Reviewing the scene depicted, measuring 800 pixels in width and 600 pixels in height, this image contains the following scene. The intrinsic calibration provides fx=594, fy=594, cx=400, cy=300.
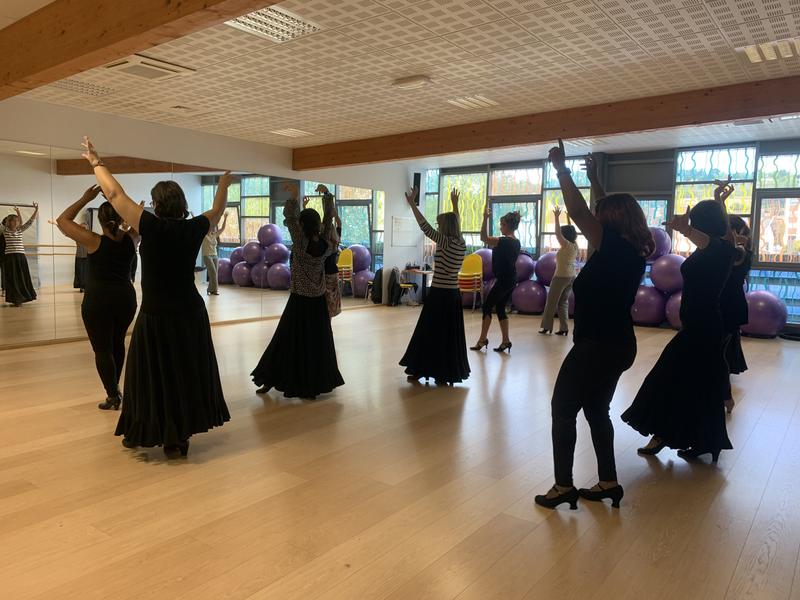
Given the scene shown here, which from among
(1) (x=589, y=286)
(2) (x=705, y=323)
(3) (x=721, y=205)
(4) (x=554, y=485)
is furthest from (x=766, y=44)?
(4) (x=554, y=485)

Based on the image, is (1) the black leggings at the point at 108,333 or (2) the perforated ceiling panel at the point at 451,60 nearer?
(1) the black leggings at the point at 108,333

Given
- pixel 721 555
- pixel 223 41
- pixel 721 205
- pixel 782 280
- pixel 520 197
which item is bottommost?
pixel 721 555

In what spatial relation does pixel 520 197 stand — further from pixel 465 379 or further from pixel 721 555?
pixel 721 555

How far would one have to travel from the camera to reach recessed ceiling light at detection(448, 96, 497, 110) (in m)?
6.30

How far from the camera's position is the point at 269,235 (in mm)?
10219

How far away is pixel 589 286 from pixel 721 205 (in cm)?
133

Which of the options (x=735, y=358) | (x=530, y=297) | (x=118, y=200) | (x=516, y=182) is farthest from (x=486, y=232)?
(x=516, y=182)

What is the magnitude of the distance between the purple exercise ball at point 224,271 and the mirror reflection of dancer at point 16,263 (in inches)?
126

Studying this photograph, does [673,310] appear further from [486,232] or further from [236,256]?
[236,256]

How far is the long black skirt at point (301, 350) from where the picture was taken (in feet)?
14.6

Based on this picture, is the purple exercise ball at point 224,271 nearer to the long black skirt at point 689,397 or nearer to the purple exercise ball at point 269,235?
the purple exercise ball at point 269,235

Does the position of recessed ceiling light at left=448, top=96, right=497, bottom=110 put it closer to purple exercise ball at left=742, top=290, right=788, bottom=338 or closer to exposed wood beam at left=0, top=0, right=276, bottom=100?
exposed wood beam at left=0, top=0, right=276, bottom=100

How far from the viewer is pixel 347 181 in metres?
10.7

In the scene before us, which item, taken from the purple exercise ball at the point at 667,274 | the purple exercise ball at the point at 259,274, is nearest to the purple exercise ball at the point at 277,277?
the purple exercise ball at the point at 259,274
